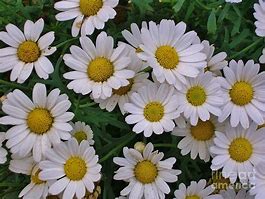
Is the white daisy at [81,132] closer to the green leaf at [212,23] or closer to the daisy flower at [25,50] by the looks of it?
the daisy flower at [25,50]

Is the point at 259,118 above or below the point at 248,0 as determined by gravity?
below

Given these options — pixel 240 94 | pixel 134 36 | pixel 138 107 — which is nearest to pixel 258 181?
pixel 240 94

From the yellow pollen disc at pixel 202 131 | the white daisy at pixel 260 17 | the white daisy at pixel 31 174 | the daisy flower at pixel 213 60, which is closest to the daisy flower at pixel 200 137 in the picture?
the yellow pollen disc at pixel 202 131

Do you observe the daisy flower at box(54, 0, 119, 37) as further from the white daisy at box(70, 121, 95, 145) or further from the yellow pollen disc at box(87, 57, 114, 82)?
the white daisy at box(70, 121, 95, 145)

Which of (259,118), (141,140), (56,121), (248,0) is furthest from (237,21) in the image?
(56,121)

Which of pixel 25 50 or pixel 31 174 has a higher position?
pixel 25 50

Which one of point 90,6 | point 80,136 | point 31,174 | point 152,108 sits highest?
point 90,6

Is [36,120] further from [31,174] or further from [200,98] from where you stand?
[200,98]

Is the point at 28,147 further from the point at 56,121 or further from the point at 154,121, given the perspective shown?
the point at 154,121
